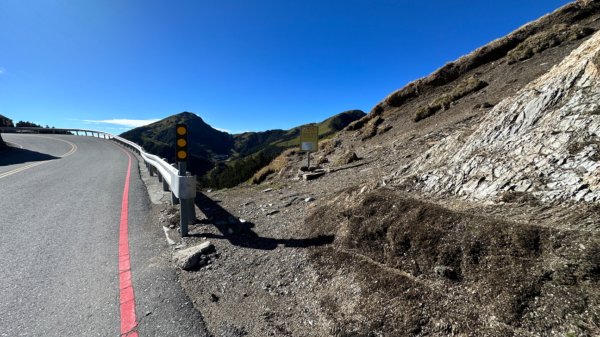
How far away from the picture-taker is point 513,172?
4.36 meters

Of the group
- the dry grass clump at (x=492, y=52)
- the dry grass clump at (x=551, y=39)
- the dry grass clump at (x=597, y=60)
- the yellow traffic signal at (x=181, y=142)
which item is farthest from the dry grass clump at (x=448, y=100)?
the yellow traffic signal at (x=181, y=142)

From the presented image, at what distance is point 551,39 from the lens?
1562cm

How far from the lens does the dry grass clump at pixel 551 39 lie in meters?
15.3

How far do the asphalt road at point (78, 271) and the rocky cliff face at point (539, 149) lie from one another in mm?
4338

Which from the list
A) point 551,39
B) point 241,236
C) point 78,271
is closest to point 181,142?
point 241,236

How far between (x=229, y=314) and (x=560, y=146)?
4855 mm

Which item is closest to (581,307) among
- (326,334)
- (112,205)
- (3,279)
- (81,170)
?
(326,334)

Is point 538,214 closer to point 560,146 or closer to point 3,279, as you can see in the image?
point 560,146

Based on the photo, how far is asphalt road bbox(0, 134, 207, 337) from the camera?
10.5 feet

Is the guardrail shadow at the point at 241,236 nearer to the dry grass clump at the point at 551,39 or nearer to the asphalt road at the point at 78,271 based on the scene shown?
the asphalt road at the point at 78,271

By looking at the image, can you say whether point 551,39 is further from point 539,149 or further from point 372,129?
point 539,149

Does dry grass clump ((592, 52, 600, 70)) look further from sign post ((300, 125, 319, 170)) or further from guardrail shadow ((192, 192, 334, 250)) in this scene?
sign post ((300, 125, 319, 170))

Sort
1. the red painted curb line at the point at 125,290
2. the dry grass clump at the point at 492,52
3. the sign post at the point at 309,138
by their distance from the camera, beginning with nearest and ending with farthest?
1. the red painted curb line at the point at 125,290
2. the sign post at the point at 309,138
3. the dry grass clump at the point at 492,52

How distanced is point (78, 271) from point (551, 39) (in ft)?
70.7
